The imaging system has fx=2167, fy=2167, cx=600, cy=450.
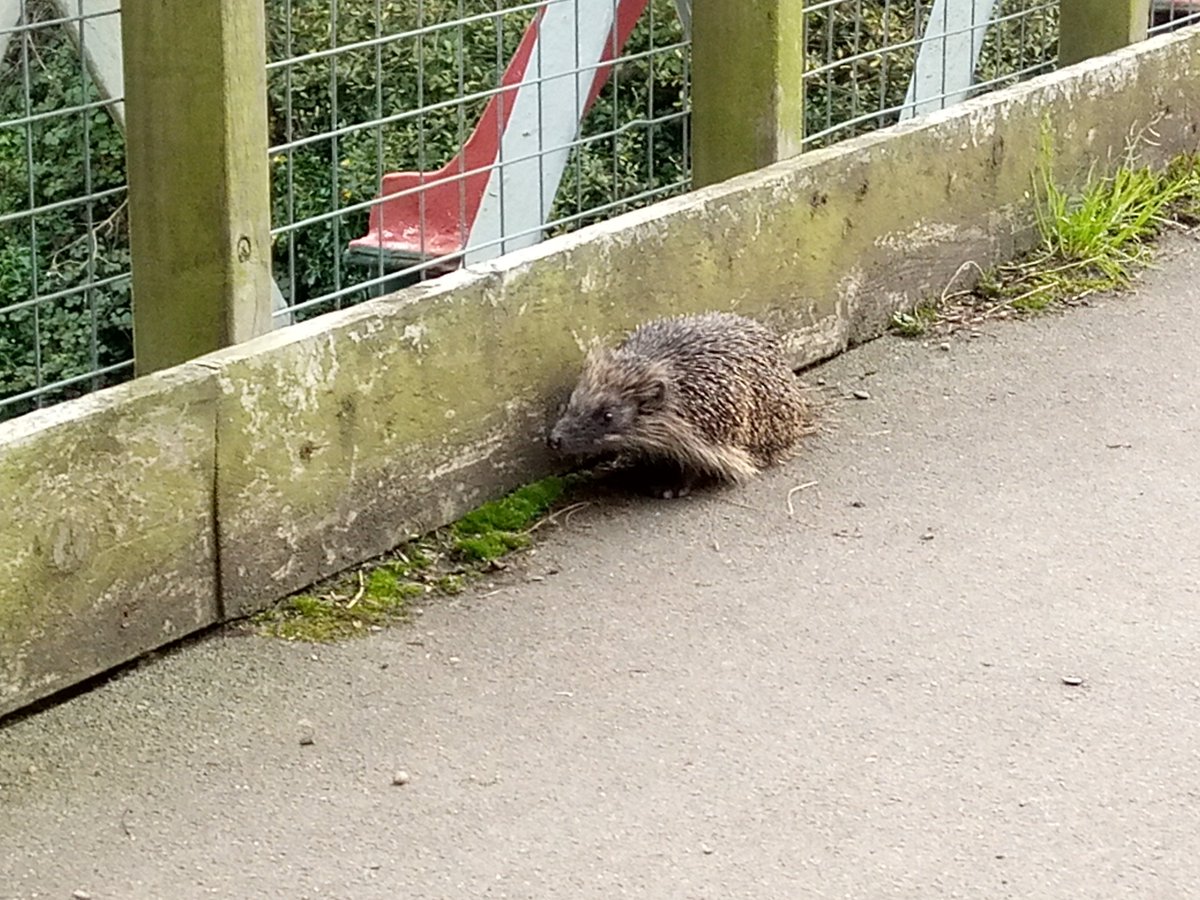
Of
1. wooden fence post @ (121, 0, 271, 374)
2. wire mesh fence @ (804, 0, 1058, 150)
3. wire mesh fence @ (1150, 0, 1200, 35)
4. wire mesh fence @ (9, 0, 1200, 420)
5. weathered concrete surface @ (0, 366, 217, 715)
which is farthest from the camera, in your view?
wire mesh fence @ (1150, 0, 1200, 35)

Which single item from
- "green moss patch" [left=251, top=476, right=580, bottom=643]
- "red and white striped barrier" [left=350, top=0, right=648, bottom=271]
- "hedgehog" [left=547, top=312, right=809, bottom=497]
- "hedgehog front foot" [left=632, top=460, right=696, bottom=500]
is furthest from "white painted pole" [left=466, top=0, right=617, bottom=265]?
"green moss patch" [left=251, top=476, right=580, bottom=643]

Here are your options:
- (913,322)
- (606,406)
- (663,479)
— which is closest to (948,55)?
(913,322)

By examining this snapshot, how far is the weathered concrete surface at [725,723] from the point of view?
367 cm

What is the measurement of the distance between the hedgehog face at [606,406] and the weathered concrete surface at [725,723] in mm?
170

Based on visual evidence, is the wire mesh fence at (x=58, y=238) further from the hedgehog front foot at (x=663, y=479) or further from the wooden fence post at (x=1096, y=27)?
the wooden fence post at (x=1096, y=27)

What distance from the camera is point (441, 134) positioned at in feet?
25.1

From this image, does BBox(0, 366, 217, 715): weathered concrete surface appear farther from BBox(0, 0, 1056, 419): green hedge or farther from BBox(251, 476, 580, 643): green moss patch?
BBox(0, 0, 1056, 419): green hedge

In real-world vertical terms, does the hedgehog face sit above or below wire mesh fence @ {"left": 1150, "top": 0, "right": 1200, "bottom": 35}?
below

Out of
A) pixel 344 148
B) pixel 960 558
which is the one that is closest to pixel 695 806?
pixel 960 558

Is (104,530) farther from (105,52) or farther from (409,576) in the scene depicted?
(105,52)

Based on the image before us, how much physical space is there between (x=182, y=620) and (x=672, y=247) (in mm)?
1840

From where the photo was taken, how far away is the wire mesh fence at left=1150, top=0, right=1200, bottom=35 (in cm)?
810

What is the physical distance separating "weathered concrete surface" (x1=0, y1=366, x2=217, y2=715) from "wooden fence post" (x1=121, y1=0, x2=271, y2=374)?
0.75 ft

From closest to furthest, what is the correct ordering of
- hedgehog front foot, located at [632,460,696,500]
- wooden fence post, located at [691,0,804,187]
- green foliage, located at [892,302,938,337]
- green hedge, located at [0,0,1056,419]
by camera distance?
hedgehog front foot, located at [632,460,696,500]
green hedge, located at [0,0,1056,419]
wooden fence post, located at [691,0,804,187]
green foliage, located at [892,302,938,337]
